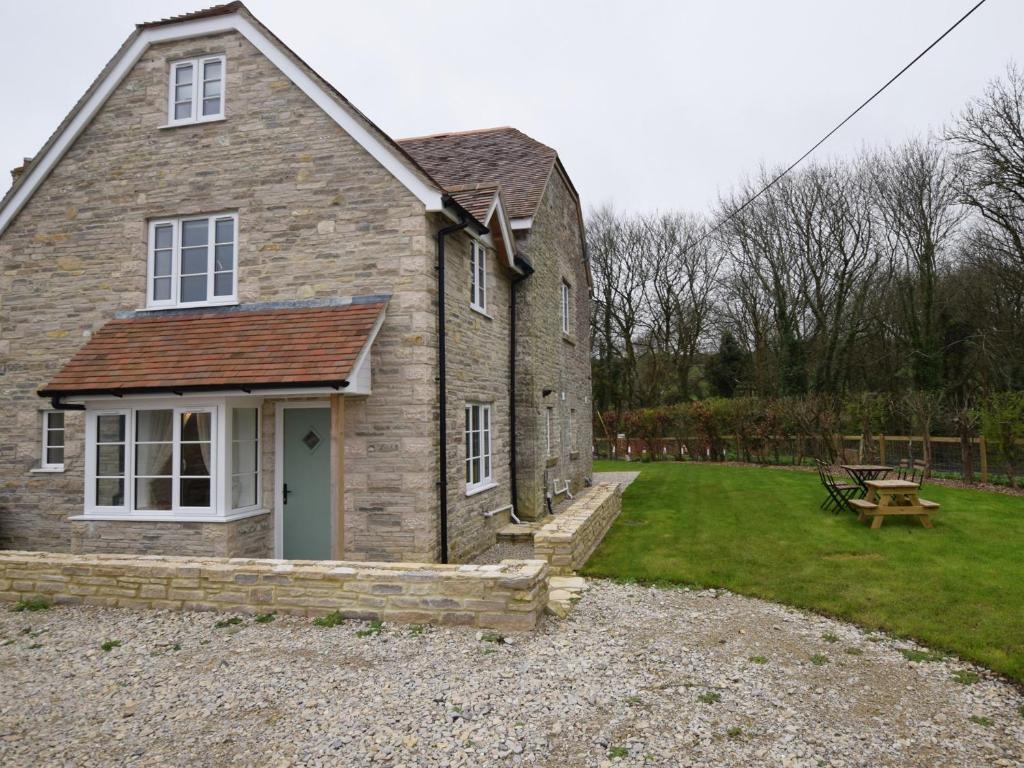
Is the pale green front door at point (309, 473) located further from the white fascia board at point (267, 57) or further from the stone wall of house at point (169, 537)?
the white fascia board at point (267, 57)

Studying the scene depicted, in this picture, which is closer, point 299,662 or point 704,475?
point 299,662

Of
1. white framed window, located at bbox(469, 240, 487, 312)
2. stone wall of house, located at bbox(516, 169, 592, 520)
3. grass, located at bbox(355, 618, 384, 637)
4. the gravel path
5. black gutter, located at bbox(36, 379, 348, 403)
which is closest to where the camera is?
the gravel path

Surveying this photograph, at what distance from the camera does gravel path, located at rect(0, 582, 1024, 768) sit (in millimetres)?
4391

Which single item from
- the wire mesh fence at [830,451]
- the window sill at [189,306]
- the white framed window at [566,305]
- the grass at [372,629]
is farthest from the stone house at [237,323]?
the wire mesh fence at [830,451]

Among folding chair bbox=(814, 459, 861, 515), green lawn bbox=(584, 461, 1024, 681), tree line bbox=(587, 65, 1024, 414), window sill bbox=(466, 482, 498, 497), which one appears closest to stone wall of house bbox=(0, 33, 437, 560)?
window sill bbox=(466, 482, 498, 497)

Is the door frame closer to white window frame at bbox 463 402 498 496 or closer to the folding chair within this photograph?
white window frame at bbox 463 402 498 496

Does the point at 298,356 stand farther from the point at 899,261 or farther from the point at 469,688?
the point at 899,261

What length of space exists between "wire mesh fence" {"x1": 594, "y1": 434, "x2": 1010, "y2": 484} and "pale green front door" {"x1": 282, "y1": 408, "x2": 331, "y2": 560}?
17.0 meters

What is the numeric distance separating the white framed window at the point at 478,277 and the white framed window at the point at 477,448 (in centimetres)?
175

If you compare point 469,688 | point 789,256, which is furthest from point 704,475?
point 469,688

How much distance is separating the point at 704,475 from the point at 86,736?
2040 centimetres

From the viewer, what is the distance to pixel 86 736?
15.2ft

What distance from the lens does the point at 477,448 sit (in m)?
11.7

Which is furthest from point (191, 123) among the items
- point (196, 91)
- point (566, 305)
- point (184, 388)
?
point (566, 305)
